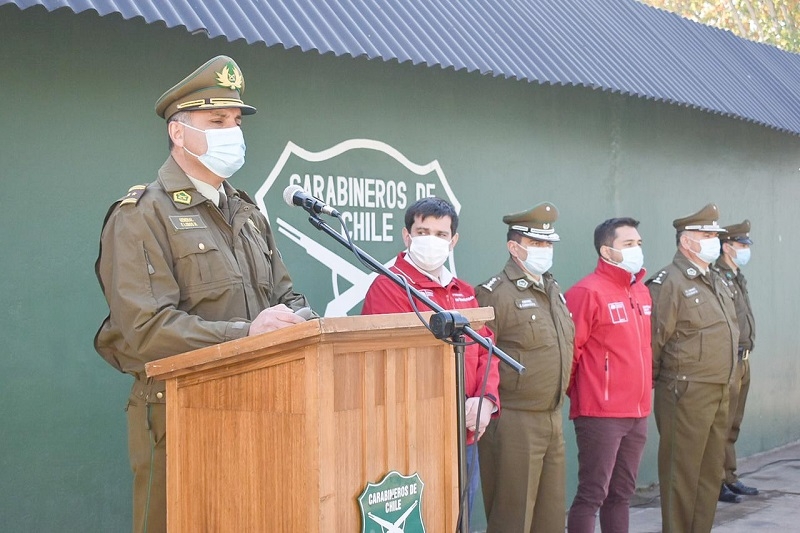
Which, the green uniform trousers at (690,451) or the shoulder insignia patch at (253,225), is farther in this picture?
the green uniform trousers at (690,451)

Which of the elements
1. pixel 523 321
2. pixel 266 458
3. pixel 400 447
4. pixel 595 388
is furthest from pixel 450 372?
pixel 595 388

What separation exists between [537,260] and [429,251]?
90 centimetres

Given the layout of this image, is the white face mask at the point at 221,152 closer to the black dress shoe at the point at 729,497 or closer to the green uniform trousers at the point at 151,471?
the green uniform trousers at the point at 151,471

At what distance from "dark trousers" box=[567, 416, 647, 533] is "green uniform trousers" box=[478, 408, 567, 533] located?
10.9 inches

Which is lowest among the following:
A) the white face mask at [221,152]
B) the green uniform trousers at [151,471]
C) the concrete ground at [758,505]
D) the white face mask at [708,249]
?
the concrete ground at [758,505]

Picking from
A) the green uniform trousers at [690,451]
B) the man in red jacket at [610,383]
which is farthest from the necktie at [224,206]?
the green uniform trousers at [690,451]

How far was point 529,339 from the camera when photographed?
16.9 feet

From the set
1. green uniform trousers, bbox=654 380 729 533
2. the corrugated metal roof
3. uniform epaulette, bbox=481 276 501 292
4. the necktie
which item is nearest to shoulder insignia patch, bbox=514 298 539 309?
uniform epaulette, bbox=481 276 501 292

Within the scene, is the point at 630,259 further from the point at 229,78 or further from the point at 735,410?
the point at 229,78

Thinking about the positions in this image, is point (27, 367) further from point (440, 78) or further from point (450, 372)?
point (440, 78)

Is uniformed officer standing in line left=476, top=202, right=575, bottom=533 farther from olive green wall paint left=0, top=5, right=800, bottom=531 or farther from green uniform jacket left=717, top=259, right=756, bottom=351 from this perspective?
green uniform jacket left=717, top=259, right=756, bottom=351

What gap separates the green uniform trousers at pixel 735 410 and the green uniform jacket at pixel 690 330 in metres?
0.94

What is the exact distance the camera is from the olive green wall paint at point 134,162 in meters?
4.45

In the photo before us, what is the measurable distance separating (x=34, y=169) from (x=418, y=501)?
2565 mm
